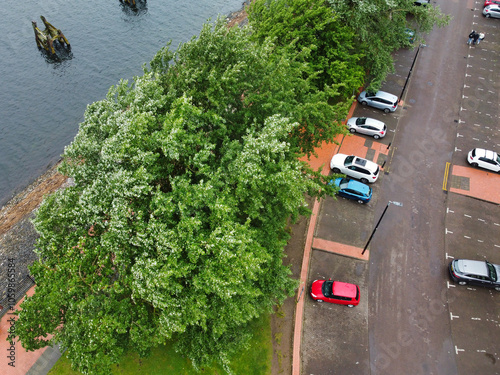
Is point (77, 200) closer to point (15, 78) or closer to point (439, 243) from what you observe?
point (439, 243)

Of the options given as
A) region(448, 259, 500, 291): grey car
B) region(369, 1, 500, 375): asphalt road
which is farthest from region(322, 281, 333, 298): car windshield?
region(448, 259, 500, 291): grey car

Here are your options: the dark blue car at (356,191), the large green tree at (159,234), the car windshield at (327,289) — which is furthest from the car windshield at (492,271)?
the large green tree at (159,234)

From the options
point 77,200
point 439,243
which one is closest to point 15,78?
point 77,200

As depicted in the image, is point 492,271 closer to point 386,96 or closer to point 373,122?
point 373,122

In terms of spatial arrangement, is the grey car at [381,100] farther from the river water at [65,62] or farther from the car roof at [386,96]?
the river water at [65,62]

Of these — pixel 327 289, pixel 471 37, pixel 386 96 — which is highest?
pixel 471 37

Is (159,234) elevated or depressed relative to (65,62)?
elevated

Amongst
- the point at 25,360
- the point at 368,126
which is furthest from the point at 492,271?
the point at 25,360
